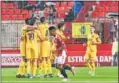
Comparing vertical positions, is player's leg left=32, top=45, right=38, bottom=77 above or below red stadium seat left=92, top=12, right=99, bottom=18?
below

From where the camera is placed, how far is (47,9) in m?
22.8

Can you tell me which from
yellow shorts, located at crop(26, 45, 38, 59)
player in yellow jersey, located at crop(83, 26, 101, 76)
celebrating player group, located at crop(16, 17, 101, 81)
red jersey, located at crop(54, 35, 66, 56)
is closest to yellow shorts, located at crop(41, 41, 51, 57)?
celebrating player group, located at crop(16, 17, 101, 81)

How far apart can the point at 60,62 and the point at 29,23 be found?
5.25 ft

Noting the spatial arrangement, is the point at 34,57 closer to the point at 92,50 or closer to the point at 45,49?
the point at 45,49

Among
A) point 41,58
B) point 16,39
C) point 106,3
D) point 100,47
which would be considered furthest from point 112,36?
point 41,58

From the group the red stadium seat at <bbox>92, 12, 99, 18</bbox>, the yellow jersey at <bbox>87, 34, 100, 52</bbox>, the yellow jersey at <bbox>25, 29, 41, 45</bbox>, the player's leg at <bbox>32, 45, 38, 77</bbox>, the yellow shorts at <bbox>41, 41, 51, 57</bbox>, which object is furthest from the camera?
the red stadium seat at <bbox>92, 12, 99, 18</bbox>

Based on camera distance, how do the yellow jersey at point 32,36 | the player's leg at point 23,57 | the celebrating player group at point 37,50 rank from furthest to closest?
the player's leg at point 23,57 → the yellow jersey at point 32,36 → the celebrating player group at point 37,50

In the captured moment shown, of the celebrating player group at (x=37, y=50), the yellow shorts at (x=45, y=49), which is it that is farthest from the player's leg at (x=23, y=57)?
the yellow shorts at (x=45, y=49)

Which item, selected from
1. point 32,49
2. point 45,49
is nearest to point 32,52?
point 32,49

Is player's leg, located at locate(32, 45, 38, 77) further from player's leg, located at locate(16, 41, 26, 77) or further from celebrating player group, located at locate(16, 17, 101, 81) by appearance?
player's leg, located at locate(16, 41, 26, 77)

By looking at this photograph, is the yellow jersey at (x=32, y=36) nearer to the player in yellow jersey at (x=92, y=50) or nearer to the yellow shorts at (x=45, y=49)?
the yellow shorts at (x=45, y=49)

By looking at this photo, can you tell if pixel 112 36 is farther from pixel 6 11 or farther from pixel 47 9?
pixel 6 11

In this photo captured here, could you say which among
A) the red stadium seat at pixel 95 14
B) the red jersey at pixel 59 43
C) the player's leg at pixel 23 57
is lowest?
the player's leg at pixel 23 57

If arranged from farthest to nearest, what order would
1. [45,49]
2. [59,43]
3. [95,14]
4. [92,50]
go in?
[95,14]
[92,50]
[45,49]
[59,43]
